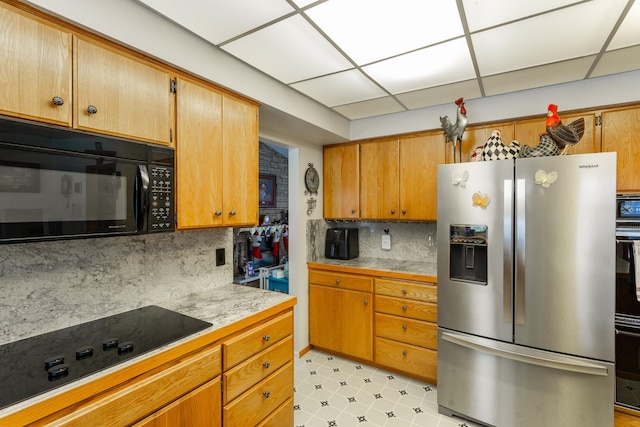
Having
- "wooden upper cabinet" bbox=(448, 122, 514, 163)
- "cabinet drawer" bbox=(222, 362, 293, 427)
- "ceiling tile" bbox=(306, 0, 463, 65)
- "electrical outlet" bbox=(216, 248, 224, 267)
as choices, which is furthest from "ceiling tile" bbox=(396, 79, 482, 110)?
"cabinet drawer" bbox=(222, 362, 293, 427)

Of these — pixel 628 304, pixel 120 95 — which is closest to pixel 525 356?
pixel 628 304

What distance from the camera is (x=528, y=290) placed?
6.13ft

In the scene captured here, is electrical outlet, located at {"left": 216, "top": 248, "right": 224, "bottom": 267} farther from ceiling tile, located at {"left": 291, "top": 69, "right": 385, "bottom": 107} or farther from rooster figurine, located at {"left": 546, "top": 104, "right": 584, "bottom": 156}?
rooster figurine, located at {"left": 546, "top": 104, "right": 584, "bottom": 156}

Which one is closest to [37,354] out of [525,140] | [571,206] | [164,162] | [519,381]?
[164,162]

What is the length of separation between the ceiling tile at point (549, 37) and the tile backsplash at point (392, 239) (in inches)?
61.4

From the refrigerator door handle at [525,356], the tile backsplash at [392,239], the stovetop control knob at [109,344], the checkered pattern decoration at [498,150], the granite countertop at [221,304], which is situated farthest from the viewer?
the tile backsplash at [392,239]

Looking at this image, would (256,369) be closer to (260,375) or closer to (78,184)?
(260,375)

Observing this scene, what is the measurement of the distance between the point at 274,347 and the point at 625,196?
249cm

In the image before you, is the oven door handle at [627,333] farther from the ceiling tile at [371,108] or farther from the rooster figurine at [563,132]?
the ceiling tile at [371,108]

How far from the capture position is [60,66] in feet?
3.92

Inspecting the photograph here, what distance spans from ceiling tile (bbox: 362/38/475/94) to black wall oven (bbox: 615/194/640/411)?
1.33m

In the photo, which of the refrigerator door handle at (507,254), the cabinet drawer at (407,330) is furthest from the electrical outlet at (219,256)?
the refrigerator door handle at (507,254)

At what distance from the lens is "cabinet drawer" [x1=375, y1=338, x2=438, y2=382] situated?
2498 mm

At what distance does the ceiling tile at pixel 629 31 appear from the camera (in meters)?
1.44
